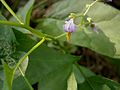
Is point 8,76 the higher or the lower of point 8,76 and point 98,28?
the higher

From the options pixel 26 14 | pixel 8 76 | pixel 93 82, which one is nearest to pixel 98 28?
pixel 93 82

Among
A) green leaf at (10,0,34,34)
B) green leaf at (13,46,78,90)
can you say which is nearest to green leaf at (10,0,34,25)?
green leaf at (10,0,34,34)

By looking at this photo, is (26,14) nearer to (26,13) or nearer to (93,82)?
(26,13)

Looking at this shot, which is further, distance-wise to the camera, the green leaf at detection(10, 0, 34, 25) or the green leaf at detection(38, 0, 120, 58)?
the green leaf at detection(38, 0, 120, 58)

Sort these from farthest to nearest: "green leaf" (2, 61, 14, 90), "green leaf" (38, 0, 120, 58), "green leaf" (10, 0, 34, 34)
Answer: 1. "green leaf" (38, 0, 120, 58)
2. "green leaf" (10, 0, 34, 34)
3. "green leaf" (2, 61, 14, 90)

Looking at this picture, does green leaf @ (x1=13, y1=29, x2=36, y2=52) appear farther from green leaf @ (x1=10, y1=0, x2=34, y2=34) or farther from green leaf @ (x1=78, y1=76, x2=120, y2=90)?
green leaf @ (x1=78, y1=76, x2=120, y2=90)

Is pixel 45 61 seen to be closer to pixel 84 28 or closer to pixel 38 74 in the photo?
pixel 38 74

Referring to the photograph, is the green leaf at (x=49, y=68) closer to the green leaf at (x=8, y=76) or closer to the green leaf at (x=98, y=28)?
the green leaf at (x=98, y=28)

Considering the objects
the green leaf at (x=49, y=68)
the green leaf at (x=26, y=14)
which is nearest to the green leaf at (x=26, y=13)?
the green leaf at (x=26, y=14)

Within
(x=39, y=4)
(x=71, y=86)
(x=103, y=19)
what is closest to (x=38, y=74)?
(x=71, y=86)

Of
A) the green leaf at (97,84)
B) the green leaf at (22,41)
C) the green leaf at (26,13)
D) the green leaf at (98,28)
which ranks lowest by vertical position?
the green leaf at (97,84)

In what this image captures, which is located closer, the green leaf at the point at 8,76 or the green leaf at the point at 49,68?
the green leaf at the point at 8,76

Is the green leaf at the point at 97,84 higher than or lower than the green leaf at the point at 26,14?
lower
